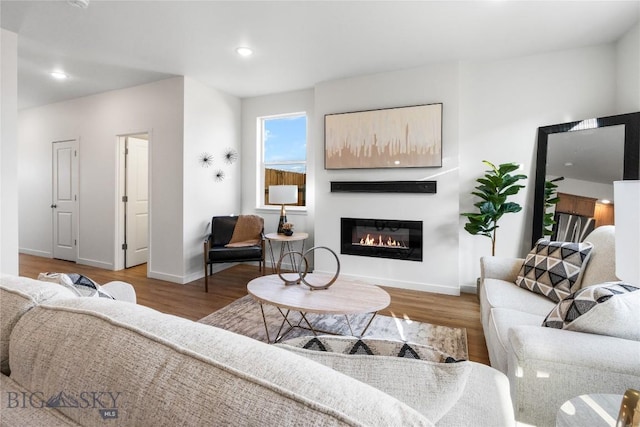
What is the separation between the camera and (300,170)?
15.3 feet

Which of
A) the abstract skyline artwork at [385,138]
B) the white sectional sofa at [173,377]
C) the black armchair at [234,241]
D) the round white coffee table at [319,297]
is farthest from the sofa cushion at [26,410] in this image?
the abstract skyline artwork at [385,138]

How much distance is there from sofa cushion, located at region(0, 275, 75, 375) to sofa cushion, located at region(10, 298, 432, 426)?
9 cm

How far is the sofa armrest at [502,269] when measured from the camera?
2.52 meters

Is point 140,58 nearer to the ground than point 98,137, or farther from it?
farther from it

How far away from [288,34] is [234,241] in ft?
8.98

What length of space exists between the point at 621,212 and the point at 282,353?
3.53ft

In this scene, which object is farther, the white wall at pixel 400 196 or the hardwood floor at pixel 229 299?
the white wall at pixel 400 196

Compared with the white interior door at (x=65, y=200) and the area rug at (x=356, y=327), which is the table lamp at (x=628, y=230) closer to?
the area rug at (x=356, y=327)

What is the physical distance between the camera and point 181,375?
0.48 metres

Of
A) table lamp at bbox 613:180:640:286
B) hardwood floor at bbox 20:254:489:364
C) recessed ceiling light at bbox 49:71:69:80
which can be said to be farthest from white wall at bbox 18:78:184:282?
table lamp at bbox 613:180:640:286

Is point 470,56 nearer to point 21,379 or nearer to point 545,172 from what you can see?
point 545,172

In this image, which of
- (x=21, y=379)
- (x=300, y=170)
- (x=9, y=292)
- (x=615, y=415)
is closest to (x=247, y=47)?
(x=300, y=170)

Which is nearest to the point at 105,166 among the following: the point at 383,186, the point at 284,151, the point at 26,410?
the point at 284,151

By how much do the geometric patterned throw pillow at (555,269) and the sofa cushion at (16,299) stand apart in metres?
2.64
